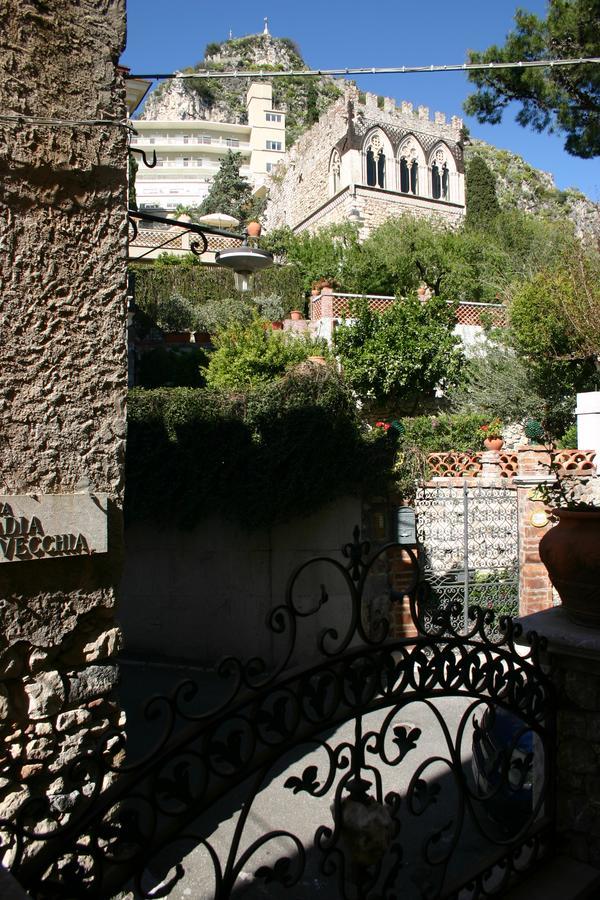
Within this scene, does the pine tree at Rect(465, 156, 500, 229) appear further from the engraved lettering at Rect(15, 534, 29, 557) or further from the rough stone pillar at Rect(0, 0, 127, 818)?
the engraved lettering at Rect(15, 534, 29, 557)

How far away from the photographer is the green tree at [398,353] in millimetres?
14648

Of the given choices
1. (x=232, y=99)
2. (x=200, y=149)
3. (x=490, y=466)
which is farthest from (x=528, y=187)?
(x=490, y=466)

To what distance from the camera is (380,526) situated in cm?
738

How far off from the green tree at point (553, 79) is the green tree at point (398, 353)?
6252 mm

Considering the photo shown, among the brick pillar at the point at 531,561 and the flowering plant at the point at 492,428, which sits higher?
the flowering plant at the point at 492,428

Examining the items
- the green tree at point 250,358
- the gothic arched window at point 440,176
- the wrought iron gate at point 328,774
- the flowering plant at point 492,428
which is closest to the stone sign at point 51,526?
the wrought iron gate at point 328,774

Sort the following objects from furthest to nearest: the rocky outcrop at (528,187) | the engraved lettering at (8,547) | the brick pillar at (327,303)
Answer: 1. the rocky outcrop at (528,187)
2. the brick pillar at (327,303)
3. the engraved lettering at (8,547)

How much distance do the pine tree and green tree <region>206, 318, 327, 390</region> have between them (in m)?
19.4

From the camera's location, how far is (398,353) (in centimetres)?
1462

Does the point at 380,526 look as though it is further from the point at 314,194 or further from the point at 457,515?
the point at 314,194

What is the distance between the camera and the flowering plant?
505 inches

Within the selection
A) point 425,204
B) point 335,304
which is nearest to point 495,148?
point 425,204

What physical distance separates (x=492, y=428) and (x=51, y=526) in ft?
38.4

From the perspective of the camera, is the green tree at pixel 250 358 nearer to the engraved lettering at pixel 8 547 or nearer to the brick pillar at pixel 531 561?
the brick pillar at pixel 531 561
